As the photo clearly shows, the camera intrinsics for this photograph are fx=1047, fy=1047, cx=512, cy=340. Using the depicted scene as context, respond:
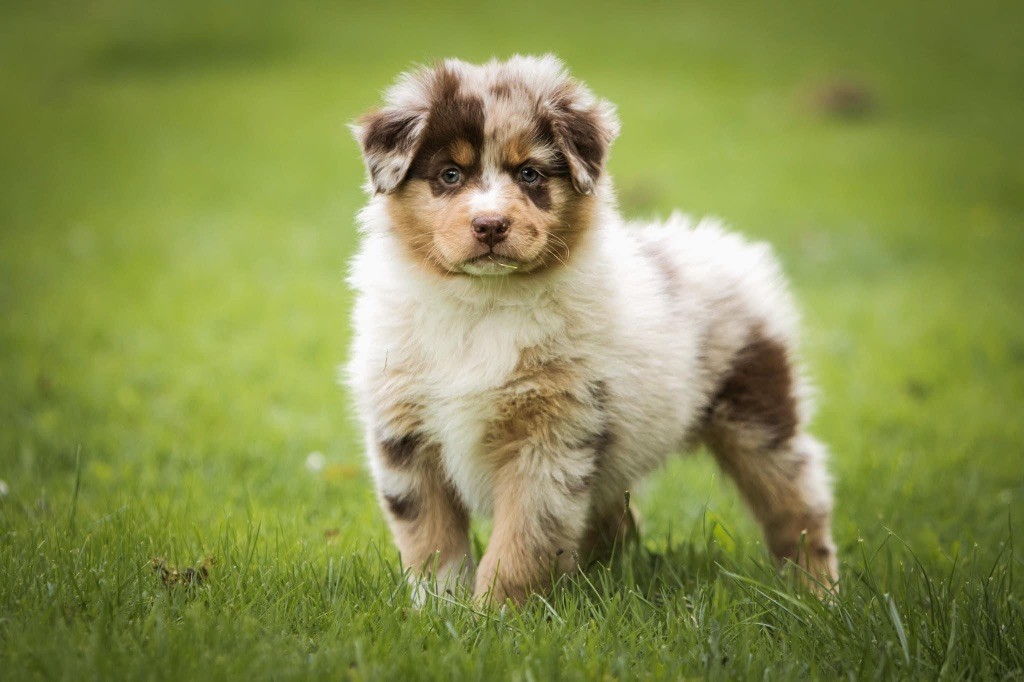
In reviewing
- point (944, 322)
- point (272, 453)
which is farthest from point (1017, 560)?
point (944, 322)

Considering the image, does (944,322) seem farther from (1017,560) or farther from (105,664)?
(105,664)

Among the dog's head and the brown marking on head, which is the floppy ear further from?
the brown marking on head

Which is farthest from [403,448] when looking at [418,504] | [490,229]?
[490,229]

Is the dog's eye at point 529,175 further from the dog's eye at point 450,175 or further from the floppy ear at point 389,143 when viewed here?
the floppy ear at point 389,143

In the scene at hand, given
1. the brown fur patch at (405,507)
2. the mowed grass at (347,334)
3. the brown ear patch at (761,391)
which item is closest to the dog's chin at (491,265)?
the brown fur patch at (405,507)

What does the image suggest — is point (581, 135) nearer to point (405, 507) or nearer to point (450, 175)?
point (450, 175)

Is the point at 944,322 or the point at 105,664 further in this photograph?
the point at 944,322

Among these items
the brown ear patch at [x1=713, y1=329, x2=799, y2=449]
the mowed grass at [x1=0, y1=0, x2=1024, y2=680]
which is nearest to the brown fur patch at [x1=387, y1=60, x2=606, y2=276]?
the brown ear patch at [x1=713, y1=329, x2=799, y2=449]
